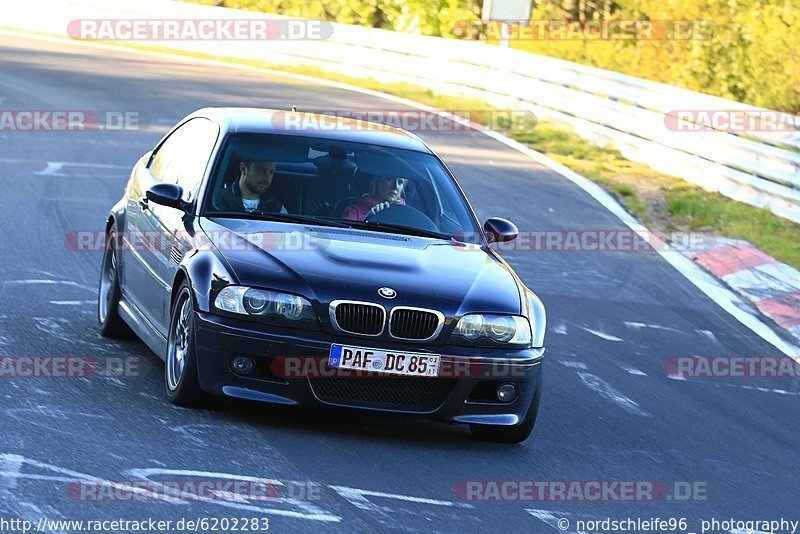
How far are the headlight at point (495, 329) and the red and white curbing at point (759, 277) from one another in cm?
482

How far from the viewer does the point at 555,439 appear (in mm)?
7730

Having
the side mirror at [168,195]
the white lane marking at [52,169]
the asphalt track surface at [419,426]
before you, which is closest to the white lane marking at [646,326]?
the asphalt track surface at [419,426]

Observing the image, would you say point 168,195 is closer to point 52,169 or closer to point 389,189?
point 389,189

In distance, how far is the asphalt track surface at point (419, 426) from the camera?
6035mm

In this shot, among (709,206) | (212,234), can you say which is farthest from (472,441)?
(709,206)

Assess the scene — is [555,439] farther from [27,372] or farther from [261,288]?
[27,372]

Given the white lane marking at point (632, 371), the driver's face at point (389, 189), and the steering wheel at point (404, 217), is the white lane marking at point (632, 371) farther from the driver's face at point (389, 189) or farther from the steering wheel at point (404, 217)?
the driver's face at point (389, 189)

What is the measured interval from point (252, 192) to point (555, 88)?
15.0 meters

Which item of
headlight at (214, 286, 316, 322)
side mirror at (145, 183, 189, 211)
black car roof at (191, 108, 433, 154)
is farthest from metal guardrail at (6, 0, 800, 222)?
headlight at (214, 286, 316, 322)

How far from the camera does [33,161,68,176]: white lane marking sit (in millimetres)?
15578

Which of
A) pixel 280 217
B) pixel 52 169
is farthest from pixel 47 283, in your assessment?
pixel 52 169

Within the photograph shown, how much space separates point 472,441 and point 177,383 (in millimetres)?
1481

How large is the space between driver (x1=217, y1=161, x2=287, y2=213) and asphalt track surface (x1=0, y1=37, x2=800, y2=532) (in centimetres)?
101

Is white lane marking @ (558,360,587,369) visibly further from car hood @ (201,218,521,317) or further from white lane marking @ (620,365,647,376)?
car hood @ (201,218,521,317)
